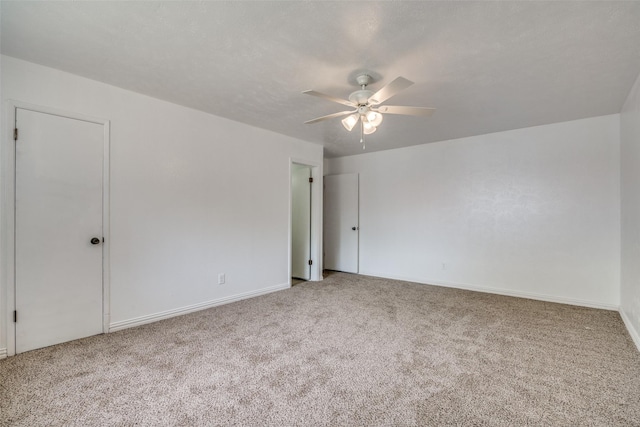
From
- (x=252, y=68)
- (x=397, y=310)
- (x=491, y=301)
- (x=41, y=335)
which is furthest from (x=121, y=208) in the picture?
(x=491, y=301)

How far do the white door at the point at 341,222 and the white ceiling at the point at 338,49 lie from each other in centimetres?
264

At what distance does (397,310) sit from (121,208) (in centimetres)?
314

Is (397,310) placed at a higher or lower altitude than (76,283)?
lower

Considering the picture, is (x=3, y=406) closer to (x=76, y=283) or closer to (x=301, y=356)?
(x=76, y=283)

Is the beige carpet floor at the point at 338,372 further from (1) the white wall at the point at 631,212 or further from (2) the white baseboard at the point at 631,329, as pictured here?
(1) the white wall at the point at 631,212

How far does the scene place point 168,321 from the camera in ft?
10.0

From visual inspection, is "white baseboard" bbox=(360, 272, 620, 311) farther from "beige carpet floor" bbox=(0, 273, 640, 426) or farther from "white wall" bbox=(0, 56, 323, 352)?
"white wall" bbox=(0, 56, 323, 352)

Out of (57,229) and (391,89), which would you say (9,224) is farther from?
(391,89)

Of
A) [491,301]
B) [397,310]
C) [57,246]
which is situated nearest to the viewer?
[57,246]

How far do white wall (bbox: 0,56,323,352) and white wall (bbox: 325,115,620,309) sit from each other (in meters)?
2.02

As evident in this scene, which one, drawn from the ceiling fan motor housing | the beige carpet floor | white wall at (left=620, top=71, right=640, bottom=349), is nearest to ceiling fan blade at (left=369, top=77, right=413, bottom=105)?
the ceiling fan motor housing

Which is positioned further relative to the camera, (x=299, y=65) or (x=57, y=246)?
(x=57, y=246)

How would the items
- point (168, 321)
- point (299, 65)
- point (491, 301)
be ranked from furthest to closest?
point (491, 301)
point (168, 321)
point (299, 65)

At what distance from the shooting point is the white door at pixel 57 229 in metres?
2.35
